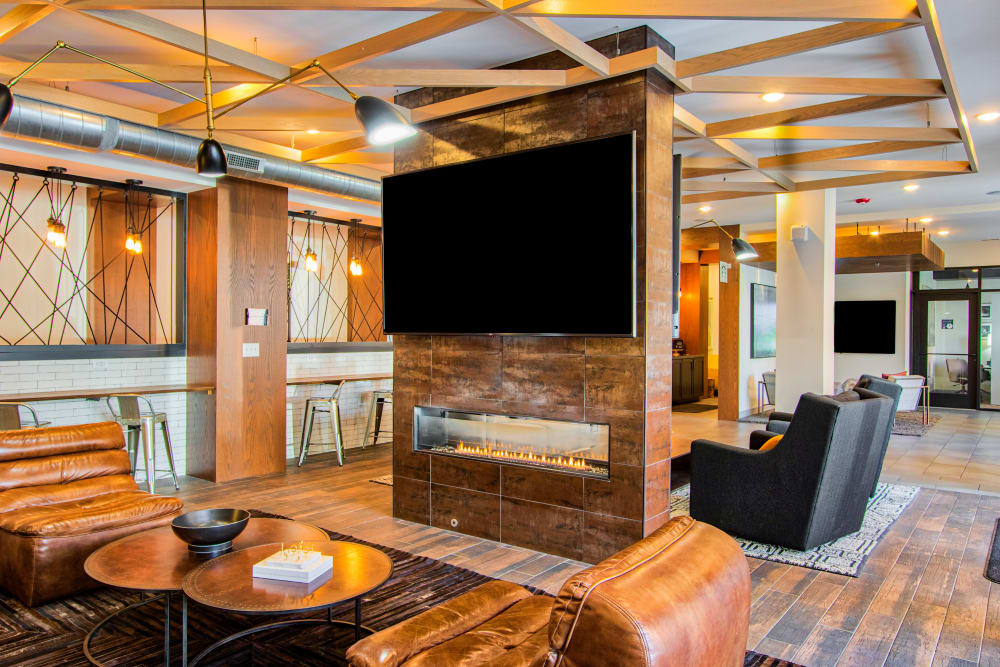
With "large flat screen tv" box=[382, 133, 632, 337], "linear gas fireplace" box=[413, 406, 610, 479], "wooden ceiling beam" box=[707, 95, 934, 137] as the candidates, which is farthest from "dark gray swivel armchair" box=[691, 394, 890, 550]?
"wooden ceiling beam" box=[707, 95, 934, 137]

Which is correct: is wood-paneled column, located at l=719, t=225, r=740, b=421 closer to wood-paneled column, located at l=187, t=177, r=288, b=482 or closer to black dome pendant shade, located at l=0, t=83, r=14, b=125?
wood-paneled column, located at l=187, t=177, r=288, b=482

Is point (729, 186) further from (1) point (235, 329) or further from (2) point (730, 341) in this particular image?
(1) point (235, 329)

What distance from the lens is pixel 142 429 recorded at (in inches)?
229

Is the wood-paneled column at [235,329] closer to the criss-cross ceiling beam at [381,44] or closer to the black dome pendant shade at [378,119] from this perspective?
the criss-cross ceiling beam at [381,44]

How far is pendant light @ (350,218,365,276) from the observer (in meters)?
8.23

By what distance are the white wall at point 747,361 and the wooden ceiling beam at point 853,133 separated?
5343 mm

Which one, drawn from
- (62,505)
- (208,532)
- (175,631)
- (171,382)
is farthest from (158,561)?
(171,382)

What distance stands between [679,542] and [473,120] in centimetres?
364

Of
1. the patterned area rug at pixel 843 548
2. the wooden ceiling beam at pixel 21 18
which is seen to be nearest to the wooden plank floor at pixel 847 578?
the patterned area rug at pixel 843 548

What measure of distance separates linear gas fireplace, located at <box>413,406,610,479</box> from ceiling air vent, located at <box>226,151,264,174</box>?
244 cm

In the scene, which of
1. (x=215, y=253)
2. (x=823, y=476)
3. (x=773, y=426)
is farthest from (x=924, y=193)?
(x=215, y=253)

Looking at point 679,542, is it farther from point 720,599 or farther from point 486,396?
point 486,396

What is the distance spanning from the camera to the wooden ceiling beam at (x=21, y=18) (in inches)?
128

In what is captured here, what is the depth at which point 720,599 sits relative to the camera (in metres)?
1.52
